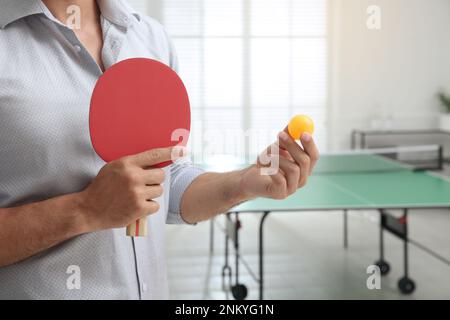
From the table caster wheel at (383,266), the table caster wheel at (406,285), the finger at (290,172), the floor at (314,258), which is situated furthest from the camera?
the table caster wheel at (383,266)

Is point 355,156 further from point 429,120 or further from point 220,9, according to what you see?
point 220,9

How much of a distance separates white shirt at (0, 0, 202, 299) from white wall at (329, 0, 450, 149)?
14.8ft

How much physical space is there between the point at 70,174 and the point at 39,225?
0.08 metres

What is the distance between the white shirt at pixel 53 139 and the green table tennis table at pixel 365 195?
5.04ft

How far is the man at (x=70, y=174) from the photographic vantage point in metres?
0.69

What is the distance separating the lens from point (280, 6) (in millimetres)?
5199

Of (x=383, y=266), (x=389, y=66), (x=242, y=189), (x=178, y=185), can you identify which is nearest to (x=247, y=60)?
(x=389, y=66)

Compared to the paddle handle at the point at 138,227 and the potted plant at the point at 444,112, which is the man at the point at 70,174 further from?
the potted plant at the point at 444,112

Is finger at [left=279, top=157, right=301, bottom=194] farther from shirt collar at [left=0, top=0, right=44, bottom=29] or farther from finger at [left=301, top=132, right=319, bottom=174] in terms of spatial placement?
shirt collar at [left=0, top=0, right=44, bottom=29]

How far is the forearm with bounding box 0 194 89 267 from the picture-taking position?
0.70 metres

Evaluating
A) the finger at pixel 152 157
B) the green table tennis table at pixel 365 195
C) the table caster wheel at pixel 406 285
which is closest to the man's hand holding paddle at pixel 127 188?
the finger at pixel 152 157

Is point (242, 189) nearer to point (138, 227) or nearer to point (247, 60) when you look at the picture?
point (138, 227)

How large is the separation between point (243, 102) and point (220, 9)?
2.59ft

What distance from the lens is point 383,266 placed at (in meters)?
3.26
